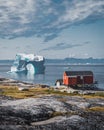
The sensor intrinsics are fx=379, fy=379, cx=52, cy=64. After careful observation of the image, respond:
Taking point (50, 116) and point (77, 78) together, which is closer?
point (50, 116)

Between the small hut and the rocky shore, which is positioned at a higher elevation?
the small hut

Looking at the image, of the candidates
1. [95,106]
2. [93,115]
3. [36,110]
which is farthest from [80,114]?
[95,106]

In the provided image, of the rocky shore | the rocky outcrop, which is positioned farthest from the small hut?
the rocky outcrop

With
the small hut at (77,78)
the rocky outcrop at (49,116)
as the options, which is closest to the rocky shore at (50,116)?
the rocky outcrop at (49,116)

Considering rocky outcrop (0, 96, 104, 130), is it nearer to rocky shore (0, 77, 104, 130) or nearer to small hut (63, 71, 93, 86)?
rocky shore (0, 77, 104, 130)

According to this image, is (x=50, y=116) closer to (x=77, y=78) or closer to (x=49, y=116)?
(x=49, y=116)

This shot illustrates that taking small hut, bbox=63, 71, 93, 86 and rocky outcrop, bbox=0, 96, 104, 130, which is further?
small hut, bbox=63, 71, 93, 86

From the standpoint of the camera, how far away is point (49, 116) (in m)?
69.1

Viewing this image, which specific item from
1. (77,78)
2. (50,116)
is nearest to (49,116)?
(50,116)

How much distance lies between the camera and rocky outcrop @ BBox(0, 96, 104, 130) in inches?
2381

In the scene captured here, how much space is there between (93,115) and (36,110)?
10591mm

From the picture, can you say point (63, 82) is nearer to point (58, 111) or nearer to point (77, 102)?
point (77, 102)

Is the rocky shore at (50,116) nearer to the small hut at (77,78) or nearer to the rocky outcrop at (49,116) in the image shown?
the rocky outcrop at (49,116)

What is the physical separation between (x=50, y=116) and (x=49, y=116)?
0.60ft
